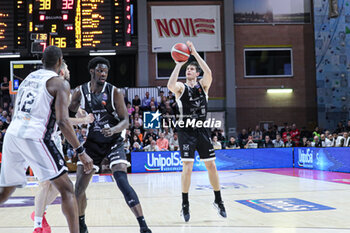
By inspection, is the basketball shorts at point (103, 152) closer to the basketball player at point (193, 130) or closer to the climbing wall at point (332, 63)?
the basketball player at point (193, 130)

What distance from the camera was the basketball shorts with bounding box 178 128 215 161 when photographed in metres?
5.84

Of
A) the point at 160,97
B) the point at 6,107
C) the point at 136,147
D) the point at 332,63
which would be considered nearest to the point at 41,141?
the point at 136,147

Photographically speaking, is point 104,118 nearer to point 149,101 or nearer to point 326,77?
point 149,101

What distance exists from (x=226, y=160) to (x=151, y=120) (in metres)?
4.10

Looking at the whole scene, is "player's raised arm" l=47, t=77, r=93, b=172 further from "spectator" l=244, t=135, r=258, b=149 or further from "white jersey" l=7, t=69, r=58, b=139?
"spectator" l=244, t=135, r=258, b=149

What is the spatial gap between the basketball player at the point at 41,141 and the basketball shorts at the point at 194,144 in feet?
7.44

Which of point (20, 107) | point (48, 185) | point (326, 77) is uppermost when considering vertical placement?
point (326, 77)

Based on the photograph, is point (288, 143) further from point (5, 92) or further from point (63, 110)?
point (63, 110)

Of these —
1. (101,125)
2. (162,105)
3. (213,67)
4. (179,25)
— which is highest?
(179,25)

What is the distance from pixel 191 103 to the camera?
6004 millimetres

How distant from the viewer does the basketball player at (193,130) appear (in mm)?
5836

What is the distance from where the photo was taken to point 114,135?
469cm

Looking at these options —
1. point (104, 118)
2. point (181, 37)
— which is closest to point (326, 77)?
point (181, 37)

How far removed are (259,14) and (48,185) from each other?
→ 20536 mm
